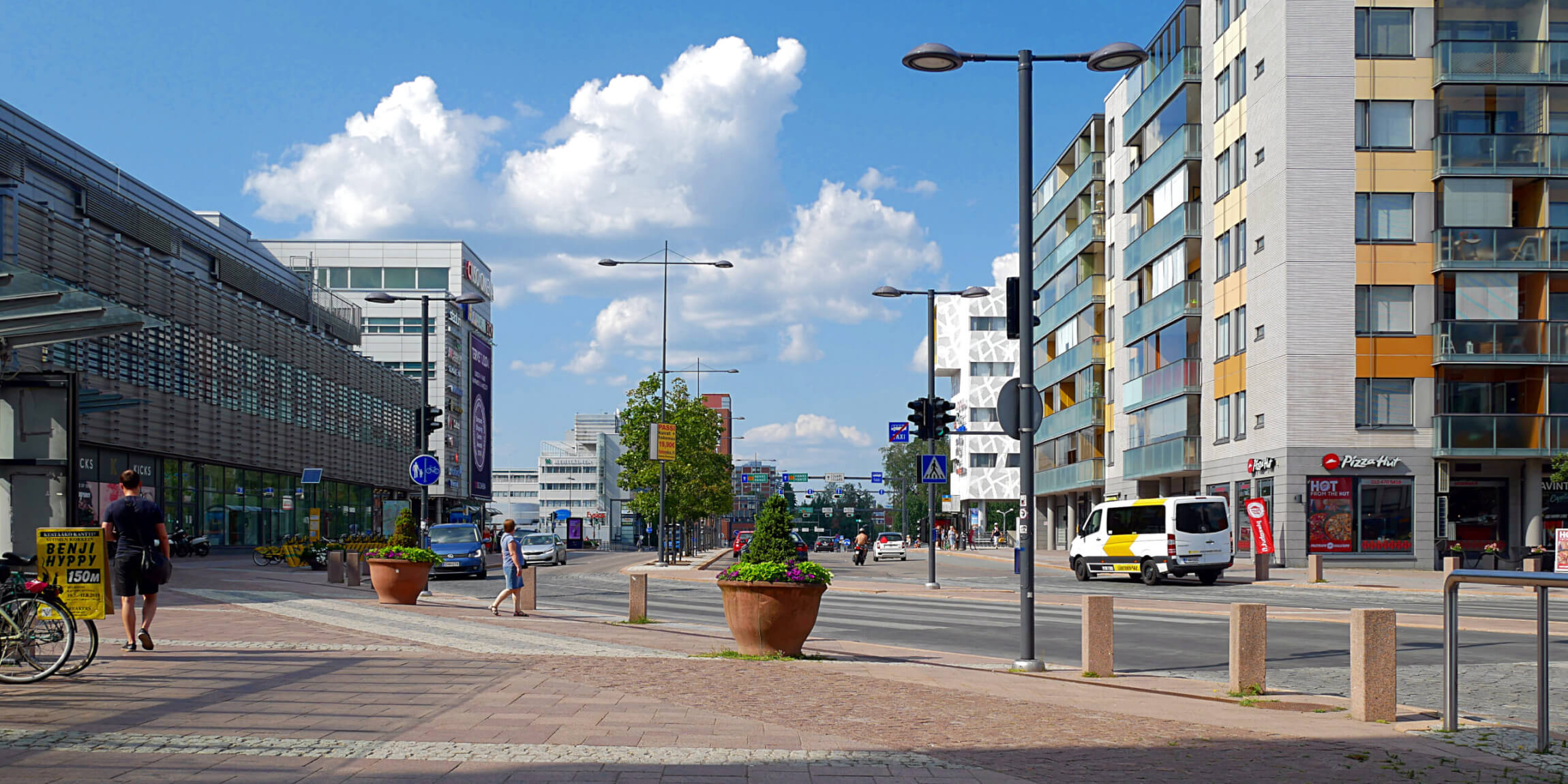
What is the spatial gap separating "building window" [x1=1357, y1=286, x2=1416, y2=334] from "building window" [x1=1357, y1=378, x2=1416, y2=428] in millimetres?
1598

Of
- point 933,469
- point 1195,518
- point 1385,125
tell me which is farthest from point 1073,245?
point 933,469

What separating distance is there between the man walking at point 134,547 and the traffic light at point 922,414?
1963 cm

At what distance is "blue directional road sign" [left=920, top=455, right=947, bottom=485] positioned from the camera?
31834mm

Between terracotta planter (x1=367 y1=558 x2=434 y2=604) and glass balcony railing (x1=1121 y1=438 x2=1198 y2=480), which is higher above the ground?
glass balcony railing (x1=1121 y1=438 x2=1198 y2=480)

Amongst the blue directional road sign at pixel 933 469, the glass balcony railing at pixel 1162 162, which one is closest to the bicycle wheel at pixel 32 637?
the blue directional road sign at pixel 933 469

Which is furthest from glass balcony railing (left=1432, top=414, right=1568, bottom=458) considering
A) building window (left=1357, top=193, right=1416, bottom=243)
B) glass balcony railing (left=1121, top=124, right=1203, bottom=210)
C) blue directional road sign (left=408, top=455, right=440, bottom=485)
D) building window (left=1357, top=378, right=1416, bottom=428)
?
blue directional road sign (left=408, top=455, right=440, bottom=485)

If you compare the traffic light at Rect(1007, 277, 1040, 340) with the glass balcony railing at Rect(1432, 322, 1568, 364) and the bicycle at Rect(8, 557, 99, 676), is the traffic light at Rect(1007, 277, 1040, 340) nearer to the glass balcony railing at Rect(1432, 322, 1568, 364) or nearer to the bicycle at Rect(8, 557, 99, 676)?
the bicycle at Rect(8, 557, 99, 676)

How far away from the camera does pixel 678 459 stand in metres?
63.7

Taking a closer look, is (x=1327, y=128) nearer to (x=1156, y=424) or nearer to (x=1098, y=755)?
(x=1156, y=424)

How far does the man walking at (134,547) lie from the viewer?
13031 millimetres

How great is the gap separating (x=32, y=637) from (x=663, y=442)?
36.6m

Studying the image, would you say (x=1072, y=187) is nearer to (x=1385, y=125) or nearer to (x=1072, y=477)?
(x=1072, y=477)

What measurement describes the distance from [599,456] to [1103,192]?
10835 cm

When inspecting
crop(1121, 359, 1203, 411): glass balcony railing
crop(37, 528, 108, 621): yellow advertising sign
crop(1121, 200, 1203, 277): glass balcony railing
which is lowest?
crop(37, 528, 108, 621): yellow advertising sign
